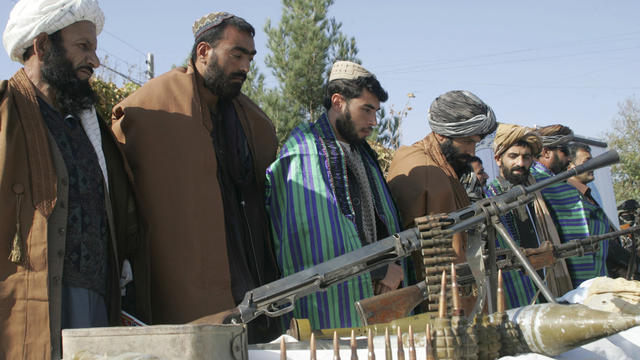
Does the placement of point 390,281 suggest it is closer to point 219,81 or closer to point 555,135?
point 219,81

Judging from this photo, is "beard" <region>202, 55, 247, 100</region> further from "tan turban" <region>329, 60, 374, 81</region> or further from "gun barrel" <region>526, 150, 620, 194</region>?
"gun barrel" <region>526, 150, 620, 194</region>

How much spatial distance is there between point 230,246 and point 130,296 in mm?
586

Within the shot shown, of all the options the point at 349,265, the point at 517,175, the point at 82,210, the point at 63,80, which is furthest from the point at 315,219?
the point at 517,175

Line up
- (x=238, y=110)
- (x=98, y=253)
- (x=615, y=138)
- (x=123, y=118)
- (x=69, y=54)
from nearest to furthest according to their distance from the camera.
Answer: (x=98, y=253)
(x=69, y=54)
(x=123, y=118)
(x=238, y=110)
(x=615, y=138)

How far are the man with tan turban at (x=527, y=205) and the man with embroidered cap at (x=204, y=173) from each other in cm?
219

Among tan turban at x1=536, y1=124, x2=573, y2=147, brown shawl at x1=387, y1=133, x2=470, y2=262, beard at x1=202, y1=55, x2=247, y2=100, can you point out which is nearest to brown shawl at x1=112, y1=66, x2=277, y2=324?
beard at x1=202, y1=55, x2=247, y2=100

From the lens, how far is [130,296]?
325 centimetres

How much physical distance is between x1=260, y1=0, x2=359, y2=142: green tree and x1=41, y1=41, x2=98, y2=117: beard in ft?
40.8

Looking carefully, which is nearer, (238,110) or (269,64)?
(238,110)

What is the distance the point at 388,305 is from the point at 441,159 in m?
1.84

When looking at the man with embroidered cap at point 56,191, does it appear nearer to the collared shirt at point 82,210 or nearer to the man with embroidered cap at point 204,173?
the collared shirt at point 82,210

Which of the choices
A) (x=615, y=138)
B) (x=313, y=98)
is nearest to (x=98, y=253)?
(x=313, y=98)

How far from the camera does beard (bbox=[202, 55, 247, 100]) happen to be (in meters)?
3.67

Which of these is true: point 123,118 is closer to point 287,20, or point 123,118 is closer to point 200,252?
point 200,252
